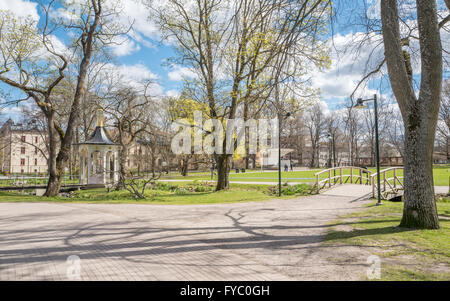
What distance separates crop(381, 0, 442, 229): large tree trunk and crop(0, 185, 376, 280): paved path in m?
2.29

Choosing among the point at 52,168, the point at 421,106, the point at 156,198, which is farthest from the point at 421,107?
the point at 52,168

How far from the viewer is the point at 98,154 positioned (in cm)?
2377

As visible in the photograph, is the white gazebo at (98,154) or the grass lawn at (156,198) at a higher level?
the white gazebo at (98,154)

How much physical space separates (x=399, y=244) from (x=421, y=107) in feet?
10.8

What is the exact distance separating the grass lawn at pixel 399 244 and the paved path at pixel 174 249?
39cm

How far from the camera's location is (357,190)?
1686 cm

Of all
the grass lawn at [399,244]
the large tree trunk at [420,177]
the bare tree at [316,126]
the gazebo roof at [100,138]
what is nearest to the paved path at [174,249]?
the grass lawn at [399,244]

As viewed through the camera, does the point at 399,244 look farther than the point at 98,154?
No

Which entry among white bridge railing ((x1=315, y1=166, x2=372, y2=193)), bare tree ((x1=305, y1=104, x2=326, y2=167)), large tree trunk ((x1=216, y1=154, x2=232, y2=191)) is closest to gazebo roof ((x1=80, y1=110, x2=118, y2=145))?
A: large tree trunk ((x1=216, y1=154, x2=232, y2=191))

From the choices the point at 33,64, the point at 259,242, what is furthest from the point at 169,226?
the point at 33,64

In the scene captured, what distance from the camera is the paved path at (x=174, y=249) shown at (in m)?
4.27

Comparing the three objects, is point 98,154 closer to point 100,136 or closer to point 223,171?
point 100,136

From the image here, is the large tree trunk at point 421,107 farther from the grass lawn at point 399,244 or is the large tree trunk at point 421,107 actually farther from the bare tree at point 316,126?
the bare tree at point 316,126
